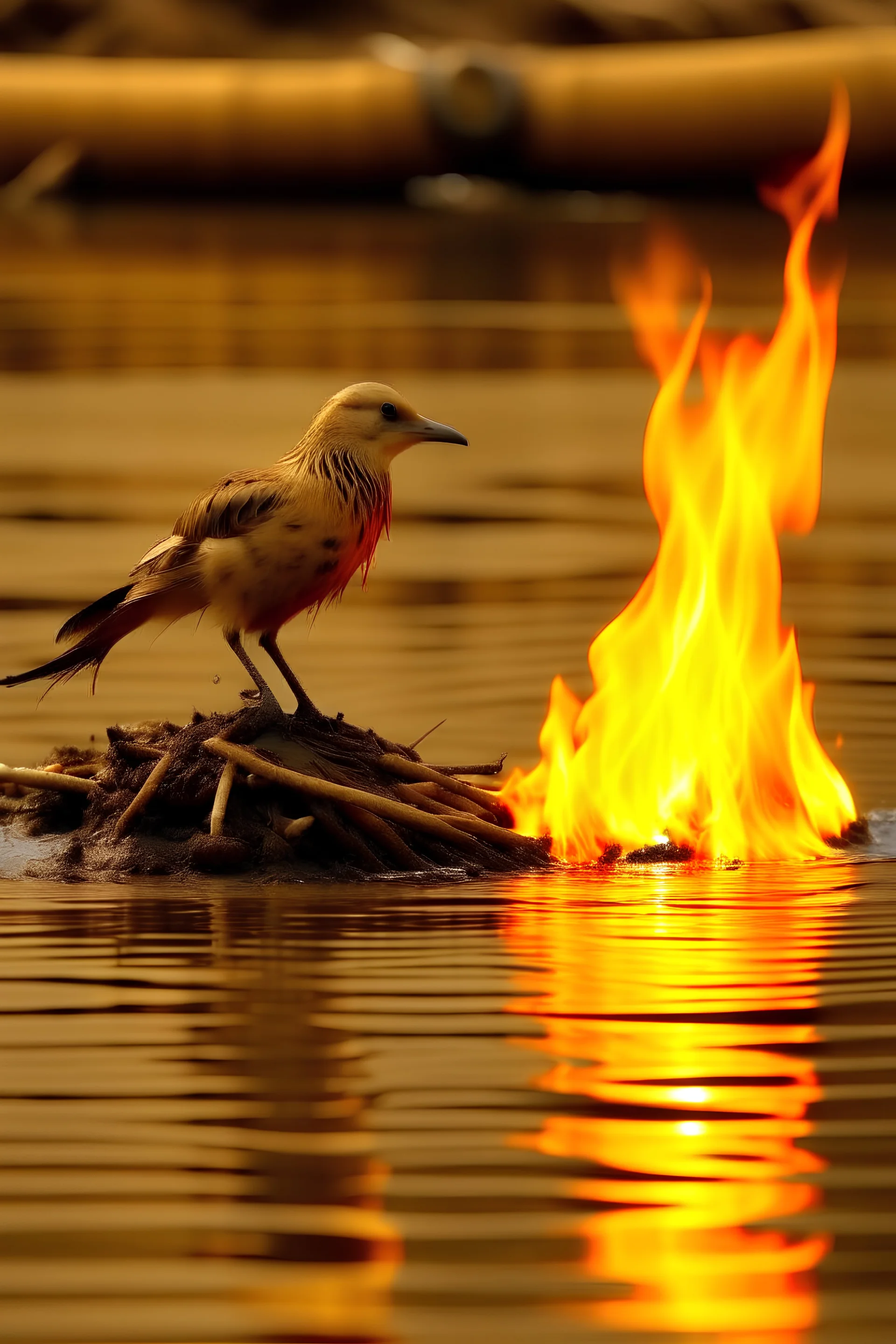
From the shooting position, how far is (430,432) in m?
7.18

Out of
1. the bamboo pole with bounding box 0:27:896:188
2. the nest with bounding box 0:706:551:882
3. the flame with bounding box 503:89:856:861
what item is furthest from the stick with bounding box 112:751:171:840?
the bamboo pole with bounding box 0:27:896:188

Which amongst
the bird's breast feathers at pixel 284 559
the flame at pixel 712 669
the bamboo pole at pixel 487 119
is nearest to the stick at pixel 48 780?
the bird's breast feathers at pixel 284 559

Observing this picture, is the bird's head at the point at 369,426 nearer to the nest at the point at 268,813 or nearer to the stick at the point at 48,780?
the nest at the point at 268,813

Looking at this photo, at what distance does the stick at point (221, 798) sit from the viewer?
704cm

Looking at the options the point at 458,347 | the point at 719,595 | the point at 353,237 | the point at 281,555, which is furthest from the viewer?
the point at 353,237

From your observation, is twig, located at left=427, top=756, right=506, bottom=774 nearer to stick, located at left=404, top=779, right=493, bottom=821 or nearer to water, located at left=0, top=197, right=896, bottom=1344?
stick, located at left=404, top=779, right=493, bottom=821

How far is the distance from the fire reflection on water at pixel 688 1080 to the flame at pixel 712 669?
55cm

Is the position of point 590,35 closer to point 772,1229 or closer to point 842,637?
point 842,637

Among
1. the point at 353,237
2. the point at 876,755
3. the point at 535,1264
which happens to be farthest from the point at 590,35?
the point at 535,1264

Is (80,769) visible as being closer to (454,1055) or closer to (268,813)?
(268,813)

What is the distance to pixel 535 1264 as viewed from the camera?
407cm

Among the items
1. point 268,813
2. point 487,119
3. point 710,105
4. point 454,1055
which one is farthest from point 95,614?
point 487,119

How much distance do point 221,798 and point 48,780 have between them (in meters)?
0.68

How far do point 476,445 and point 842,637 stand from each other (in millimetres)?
6276
